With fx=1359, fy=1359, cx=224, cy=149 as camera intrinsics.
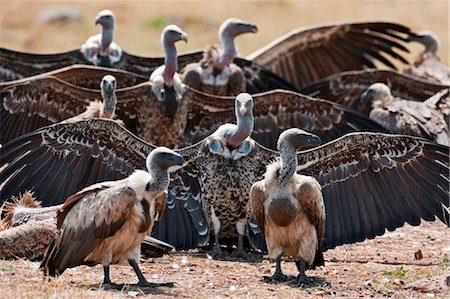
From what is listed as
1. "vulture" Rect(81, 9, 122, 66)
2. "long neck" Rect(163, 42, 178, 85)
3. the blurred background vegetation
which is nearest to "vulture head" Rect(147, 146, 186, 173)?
"long neck" Rect(163, 42, 178, 85)

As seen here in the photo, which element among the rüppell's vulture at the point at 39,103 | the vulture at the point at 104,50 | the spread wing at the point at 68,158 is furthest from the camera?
the vulture at the point at 104,50

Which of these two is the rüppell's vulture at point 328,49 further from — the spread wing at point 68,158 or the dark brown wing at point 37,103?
the spread wing at point 68,158

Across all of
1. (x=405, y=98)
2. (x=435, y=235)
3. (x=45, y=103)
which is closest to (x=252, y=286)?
(x=435, y=235)

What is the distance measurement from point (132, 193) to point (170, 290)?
655mm

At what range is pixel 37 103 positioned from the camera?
12953 mm

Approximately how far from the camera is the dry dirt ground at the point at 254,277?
8305 millimetres

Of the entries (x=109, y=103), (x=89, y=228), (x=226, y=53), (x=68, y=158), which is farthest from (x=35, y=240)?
(x=226, y=53)

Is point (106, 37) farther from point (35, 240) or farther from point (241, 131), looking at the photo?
point (35, 240)

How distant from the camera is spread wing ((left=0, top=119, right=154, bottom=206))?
1042 centimetres

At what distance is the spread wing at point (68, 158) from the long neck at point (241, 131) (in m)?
0.67

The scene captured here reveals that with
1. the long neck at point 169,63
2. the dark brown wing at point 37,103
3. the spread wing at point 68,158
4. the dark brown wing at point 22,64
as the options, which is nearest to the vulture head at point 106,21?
the dark brown wing at point 22,64

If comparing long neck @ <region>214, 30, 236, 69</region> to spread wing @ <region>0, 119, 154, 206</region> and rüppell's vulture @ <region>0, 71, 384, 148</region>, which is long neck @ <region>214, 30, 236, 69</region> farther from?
spread wing @ <region>0, 119, 154, 206</region>

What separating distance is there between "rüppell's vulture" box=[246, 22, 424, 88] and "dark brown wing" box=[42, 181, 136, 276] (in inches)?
347

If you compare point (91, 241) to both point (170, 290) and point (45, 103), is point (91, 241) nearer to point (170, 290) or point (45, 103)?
point (170, 290)
